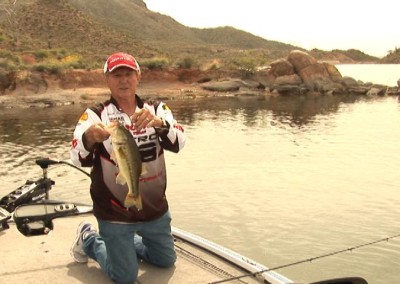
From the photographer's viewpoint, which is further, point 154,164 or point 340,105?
point 340,105

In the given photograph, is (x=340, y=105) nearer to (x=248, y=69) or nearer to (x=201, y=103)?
(x=201, y=103)

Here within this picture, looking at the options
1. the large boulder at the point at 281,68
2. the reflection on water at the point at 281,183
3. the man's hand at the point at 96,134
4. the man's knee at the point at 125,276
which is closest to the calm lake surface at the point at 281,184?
the reflection on water at the point at 281,183

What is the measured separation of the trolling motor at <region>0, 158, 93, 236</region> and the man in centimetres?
86

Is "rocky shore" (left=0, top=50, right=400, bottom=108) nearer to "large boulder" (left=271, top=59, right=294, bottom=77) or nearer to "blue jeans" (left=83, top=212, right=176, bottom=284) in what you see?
"large boulder" (left=271, top=59, right=294, bottom=77)

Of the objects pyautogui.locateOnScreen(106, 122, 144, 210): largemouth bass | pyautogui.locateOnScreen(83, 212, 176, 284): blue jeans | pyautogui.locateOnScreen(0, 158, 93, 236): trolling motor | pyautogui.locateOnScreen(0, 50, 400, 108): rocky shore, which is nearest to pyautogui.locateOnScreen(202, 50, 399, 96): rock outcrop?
pyautogui.locateOnScreen(0, 50, 400, 108): rocky shore

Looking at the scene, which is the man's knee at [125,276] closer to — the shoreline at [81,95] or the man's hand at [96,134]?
the man's hand at [96,134]

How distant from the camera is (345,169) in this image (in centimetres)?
1647

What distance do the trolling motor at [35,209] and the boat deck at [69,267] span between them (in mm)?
343

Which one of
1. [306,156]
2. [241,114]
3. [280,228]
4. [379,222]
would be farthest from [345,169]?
[241,114]

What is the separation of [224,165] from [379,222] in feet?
23.4

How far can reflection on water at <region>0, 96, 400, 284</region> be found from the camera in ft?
32.1

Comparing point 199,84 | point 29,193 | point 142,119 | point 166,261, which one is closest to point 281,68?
point 199,84

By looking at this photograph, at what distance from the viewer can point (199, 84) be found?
54.2 m

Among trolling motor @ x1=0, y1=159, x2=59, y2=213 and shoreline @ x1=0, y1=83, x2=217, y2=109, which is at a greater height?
trolling motor @ x1=0, y1=159, x2=59, y2=213
